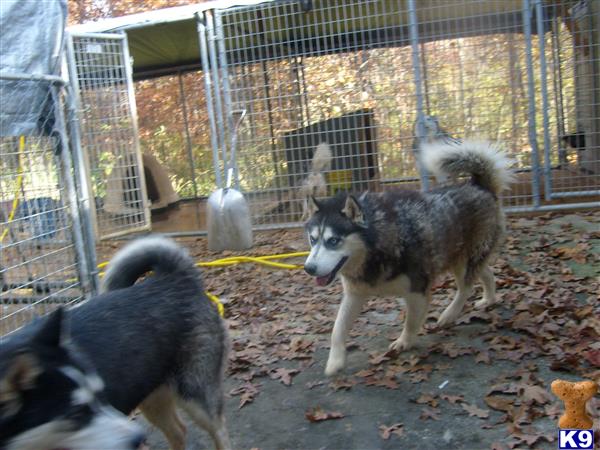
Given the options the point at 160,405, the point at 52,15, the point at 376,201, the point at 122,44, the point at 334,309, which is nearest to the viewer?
the point at 160,405

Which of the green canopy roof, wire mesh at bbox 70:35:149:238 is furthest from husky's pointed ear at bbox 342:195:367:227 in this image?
wire mesh at bbox 70:35:149:238

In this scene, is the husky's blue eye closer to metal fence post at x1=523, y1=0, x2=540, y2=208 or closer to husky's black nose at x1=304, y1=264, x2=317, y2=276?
husky's black nose at x1=304, y1=264, x2=317, y2=276

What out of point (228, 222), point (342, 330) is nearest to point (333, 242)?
point (342, 330)

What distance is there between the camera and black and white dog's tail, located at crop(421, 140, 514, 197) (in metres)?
4.42

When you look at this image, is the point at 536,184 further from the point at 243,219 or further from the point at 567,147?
the point at 243,219

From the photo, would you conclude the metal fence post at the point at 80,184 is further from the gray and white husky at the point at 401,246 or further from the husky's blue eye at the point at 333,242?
the husky's blue eye at the point at 333,242

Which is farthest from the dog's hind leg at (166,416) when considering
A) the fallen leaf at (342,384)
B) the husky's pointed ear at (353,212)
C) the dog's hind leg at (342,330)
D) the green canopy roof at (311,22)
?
the green canopy roof at (311,22)

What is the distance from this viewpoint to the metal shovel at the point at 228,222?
7098 mm

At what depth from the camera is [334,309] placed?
16.2 feet

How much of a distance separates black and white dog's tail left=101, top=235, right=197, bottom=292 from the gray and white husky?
106 centimetres

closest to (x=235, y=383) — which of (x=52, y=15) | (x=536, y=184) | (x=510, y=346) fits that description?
(x=510, y=346)

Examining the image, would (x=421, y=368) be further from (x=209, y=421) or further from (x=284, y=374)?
(x=209, y=421)

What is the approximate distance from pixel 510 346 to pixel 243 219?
410 centimetres

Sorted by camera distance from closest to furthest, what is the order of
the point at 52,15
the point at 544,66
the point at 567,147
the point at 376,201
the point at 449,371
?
the point at 449,371, the point at 376,201, the point at 52,15, the point at 544,66, the point at 567,147
